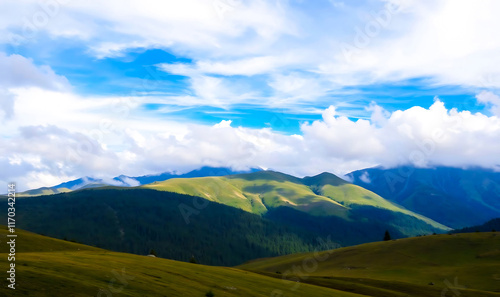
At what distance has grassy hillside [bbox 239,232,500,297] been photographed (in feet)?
261

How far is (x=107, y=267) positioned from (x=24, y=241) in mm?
35641

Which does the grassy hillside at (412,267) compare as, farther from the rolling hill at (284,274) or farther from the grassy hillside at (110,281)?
the grassy hillside at (110,281)

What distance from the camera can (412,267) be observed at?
121250 mm

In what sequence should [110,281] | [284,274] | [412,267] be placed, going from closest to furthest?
[110,281]
[284,274]
[412,267]

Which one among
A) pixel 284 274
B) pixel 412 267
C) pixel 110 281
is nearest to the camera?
pixel 110 281

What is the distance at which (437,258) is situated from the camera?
424 ft

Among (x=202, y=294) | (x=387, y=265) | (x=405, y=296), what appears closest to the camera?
(x=202, y=294)

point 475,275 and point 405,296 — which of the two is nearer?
point 405,296

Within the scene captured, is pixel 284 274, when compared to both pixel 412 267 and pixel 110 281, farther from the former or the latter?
pixel 110 281

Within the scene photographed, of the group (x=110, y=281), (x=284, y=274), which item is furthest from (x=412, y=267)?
(x=110, y=281)

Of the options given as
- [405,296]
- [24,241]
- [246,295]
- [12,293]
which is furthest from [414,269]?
[12,293]

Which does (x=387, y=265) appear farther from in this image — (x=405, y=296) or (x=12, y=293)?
(x=12, y=293)

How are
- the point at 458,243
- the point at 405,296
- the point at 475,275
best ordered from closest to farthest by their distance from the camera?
the point at 405,296, the point at 475,275, the point at 458,243

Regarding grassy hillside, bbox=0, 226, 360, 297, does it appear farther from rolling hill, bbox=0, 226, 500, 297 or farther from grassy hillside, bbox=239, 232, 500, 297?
grassy hillside, bbox=239, 232, 500, 297
